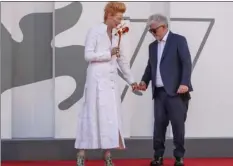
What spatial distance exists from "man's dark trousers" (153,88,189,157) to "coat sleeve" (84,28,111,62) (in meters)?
0.84

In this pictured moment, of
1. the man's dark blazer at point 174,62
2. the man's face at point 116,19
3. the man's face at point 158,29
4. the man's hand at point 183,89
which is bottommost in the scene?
the man's hand at point 183,89

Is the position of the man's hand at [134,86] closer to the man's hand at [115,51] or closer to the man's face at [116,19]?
the man's hand at [115,51]

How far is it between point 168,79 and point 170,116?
16.3 inches

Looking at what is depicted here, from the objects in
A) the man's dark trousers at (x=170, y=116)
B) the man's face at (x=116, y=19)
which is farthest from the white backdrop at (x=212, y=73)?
the man's face at (x=116, y=19)

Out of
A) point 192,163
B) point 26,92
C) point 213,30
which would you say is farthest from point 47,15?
point 192,163

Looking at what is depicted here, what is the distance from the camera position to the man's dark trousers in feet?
18.8

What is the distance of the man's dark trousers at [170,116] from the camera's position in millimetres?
5734

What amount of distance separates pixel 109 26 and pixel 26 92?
1841 millimetres

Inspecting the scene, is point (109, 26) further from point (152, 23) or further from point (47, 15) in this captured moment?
point (47, 15)

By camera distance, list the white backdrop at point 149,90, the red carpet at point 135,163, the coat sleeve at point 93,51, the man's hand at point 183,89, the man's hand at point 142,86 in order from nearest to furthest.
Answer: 1. the coat sleeve at point 93,51
2. the man's hand at point 183,89
3. the man's hand at point 142,86
4. the red carpet at point 135,163
5. the white backdrop at point 149,90

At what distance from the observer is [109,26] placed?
17.8 ft

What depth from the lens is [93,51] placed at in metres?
5.31

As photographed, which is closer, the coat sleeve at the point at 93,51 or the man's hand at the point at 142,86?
the coat sleeve at the point at 93,51

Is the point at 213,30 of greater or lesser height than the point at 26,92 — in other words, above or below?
above
